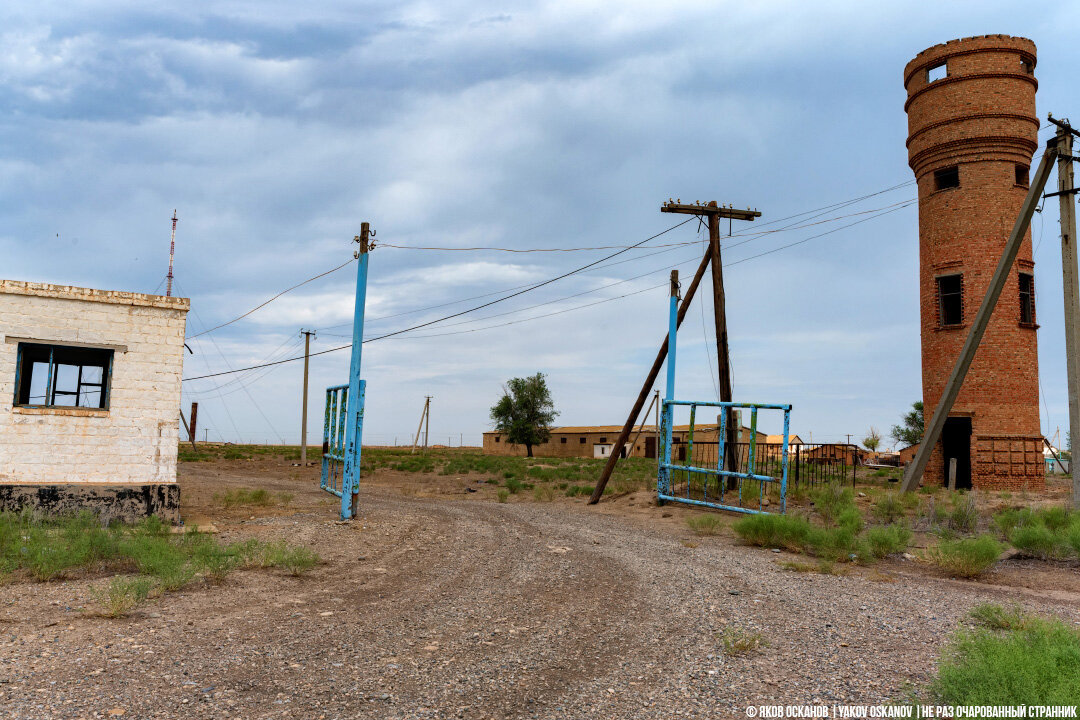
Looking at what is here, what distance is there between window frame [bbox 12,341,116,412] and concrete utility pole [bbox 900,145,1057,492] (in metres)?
19.3

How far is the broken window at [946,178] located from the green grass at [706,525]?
15839mm

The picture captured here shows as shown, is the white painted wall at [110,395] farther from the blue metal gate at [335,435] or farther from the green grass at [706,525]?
the green grass at [706,525]

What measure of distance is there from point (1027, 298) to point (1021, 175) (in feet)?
13.3

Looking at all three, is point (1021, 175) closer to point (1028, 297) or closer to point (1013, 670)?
point (1028, 297)

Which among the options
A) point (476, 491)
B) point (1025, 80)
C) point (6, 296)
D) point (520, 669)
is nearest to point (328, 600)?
point (520, 669)

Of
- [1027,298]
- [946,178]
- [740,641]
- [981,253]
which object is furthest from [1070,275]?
[740,641]

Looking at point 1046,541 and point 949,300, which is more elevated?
point 949,300

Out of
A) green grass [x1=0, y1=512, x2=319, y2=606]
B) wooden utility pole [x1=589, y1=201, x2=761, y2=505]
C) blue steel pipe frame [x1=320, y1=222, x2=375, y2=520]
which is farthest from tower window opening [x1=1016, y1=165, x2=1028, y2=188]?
green grass [x1=0, y1=512, x2=319, y2=606]

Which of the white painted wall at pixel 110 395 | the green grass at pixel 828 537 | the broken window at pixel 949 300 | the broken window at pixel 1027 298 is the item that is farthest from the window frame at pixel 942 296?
the white painted wall at pixel 110 395

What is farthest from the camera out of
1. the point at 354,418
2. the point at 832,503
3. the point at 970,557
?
the point at 832,503

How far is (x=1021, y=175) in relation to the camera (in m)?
22.4

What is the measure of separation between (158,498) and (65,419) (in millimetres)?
2155

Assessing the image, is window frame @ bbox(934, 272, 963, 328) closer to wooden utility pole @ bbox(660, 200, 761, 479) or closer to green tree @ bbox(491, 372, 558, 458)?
wooden utility pole @ bbox(660, 200, 761, 479)

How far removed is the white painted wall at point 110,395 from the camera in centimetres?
1219
